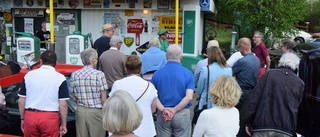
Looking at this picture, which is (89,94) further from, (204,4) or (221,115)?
(204,4)

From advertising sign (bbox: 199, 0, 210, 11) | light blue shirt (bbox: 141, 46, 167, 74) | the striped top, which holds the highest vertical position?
advertising sign (bbox: 199, 0, 210, 11)

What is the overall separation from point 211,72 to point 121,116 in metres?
2.76

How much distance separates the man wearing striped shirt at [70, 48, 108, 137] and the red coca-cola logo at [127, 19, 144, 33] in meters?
7.77

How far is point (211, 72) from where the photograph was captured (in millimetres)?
5148

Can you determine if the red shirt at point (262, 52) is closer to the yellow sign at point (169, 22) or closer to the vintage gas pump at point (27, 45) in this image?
the yellow sign at point (169, 22)

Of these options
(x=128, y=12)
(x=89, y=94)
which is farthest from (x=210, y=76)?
(x=128, y=12)

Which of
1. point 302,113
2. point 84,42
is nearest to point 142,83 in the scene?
point 302,113

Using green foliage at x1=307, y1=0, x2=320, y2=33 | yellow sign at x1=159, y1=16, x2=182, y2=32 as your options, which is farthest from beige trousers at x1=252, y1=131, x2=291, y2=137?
green foliage at x1=307, y1=0, x2=320, y2=33

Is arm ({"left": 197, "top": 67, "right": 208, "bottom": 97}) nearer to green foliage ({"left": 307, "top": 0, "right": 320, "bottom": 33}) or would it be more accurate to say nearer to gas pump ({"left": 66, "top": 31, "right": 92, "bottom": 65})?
gas pump ({"left": 66, "top": 31, "right": 92, "bottom": 65})

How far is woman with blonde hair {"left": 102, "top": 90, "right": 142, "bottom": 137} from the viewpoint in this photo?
8.41ft

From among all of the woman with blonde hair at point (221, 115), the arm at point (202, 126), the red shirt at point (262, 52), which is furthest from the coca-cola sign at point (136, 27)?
the arm at point (202, 126)

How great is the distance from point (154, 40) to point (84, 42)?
4768 mm

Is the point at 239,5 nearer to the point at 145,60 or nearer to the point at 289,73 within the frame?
the point at 145,60

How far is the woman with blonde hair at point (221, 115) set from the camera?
354cm
